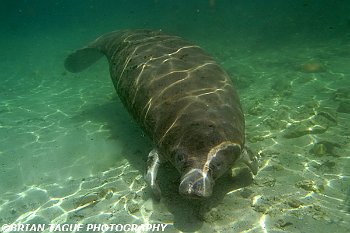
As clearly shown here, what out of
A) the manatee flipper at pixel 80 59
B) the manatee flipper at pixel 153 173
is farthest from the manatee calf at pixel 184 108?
the manatee flipper at pixel 80 59

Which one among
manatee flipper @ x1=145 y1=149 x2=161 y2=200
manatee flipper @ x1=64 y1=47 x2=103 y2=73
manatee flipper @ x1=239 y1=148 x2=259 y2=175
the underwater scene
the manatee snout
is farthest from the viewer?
manatee flipper @ x1=64 y1=47 x2=103 y2=73

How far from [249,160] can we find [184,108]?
1449 mm

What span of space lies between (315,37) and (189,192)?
18058 millimetres

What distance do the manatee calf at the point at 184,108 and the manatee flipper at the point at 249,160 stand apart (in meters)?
0.02

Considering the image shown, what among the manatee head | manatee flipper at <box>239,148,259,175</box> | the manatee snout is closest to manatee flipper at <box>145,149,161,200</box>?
the manatee head

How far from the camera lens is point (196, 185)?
14.2 feet

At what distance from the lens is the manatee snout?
4277 millimetres

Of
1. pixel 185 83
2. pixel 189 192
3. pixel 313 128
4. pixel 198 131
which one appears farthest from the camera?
pixel 313 128

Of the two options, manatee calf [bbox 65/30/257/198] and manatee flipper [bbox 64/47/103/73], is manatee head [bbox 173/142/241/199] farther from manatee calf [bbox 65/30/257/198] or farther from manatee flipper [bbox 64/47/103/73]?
manatee flipper [bbox 64/47/103/73]

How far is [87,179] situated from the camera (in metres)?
6.89

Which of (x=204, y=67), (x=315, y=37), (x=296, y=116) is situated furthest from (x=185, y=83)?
(x=315, y=37)

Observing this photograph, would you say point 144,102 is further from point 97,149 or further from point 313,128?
point 313,128

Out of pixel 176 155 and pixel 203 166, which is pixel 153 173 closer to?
pixel 176 155

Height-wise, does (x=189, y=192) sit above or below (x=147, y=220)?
above
